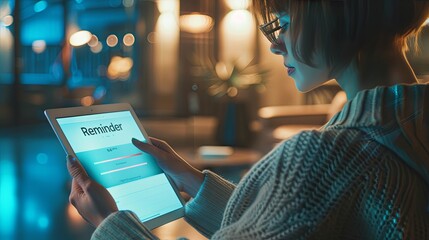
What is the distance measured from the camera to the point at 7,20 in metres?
9.96

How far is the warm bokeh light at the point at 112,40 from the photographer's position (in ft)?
33.6

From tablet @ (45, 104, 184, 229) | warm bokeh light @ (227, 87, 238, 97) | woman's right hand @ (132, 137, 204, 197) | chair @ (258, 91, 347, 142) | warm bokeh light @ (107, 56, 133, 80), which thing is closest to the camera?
tablet @ (45, 104, 184, 229)

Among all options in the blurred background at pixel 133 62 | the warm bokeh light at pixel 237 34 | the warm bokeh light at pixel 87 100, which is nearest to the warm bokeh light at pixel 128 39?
the blurred background at pixel 133 62

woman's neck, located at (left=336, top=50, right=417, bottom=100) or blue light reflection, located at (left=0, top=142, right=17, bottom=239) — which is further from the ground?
woman's neck, located at (left=336, top=50, right=417, bottom=100)

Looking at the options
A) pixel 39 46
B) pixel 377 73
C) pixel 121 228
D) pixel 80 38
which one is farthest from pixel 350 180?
pixel 39 46

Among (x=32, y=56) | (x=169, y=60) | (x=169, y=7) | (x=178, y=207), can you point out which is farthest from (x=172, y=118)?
(x=178, y=207)

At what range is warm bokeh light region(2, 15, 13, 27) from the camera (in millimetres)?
9867

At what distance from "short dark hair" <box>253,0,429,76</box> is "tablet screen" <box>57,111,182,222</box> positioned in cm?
32

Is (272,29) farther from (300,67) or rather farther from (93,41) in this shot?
(93,41)

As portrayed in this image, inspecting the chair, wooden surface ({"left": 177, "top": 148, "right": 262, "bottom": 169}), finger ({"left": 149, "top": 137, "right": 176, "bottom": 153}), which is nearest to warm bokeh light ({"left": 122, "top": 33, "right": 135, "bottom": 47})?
the chair

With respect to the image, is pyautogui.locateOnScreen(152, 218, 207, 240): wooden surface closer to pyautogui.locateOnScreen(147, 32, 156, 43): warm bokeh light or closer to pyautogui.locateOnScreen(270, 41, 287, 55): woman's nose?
pyautogui.locateOnScreen(270, 41, 287, 55): woman's nose

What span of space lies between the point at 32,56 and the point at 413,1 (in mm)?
10146

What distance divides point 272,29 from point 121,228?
0.99 feet

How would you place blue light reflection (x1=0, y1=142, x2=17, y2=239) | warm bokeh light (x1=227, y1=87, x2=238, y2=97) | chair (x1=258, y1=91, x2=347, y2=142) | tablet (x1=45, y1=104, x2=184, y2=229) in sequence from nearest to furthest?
1. tablet (x1=45, y1=104, x2=184, y2=229)
2. blue light reflection (x1=0, y1=142, x2=17, y2=239)
3. chair (x1=258, y1=91, x2=347, y2=142)
4. warm bokeh light (x1=227, y1=87, x2=238, y2=97)
